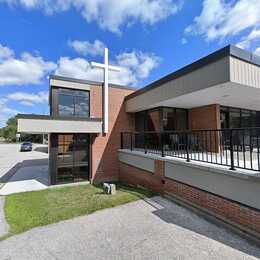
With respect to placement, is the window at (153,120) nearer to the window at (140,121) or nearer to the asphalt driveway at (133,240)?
the window at (140,121)

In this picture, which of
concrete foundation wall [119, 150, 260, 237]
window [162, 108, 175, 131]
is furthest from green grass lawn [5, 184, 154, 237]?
window [162, 108, 175, 131]

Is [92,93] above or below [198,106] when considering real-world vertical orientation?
above

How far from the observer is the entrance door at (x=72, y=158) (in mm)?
9672

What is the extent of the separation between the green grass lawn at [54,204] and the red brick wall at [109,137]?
1797 mm

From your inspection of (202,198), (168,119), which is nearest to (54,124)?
(168,119)

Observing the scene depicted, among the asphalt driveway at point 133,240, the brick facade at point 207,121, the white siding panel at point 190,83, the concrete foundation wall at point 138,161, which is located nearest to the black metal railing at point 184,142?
the brick facade at point 207,121

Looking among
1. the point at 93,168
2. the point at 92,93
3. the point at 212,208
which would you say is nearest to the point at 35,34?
the point at 92,93

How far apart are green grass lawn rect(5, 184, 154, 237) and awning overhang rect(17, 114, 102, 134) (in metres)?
2.80

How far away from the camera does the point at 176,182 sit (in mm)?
6398

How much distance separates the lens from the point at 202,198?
17.6ft

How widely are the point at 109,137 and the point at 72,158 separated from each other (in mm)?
2328

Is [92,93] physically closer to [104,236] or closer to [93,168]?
[93,168]

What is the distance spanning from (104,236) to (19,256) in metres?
1.77

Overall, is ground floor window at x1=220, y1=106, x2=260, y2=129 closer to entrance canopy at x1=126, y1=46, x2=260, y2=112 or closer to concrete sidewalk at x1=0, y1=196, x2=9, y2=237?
entrance canopy at x1=126, y1=46, x2=260, y2=112
